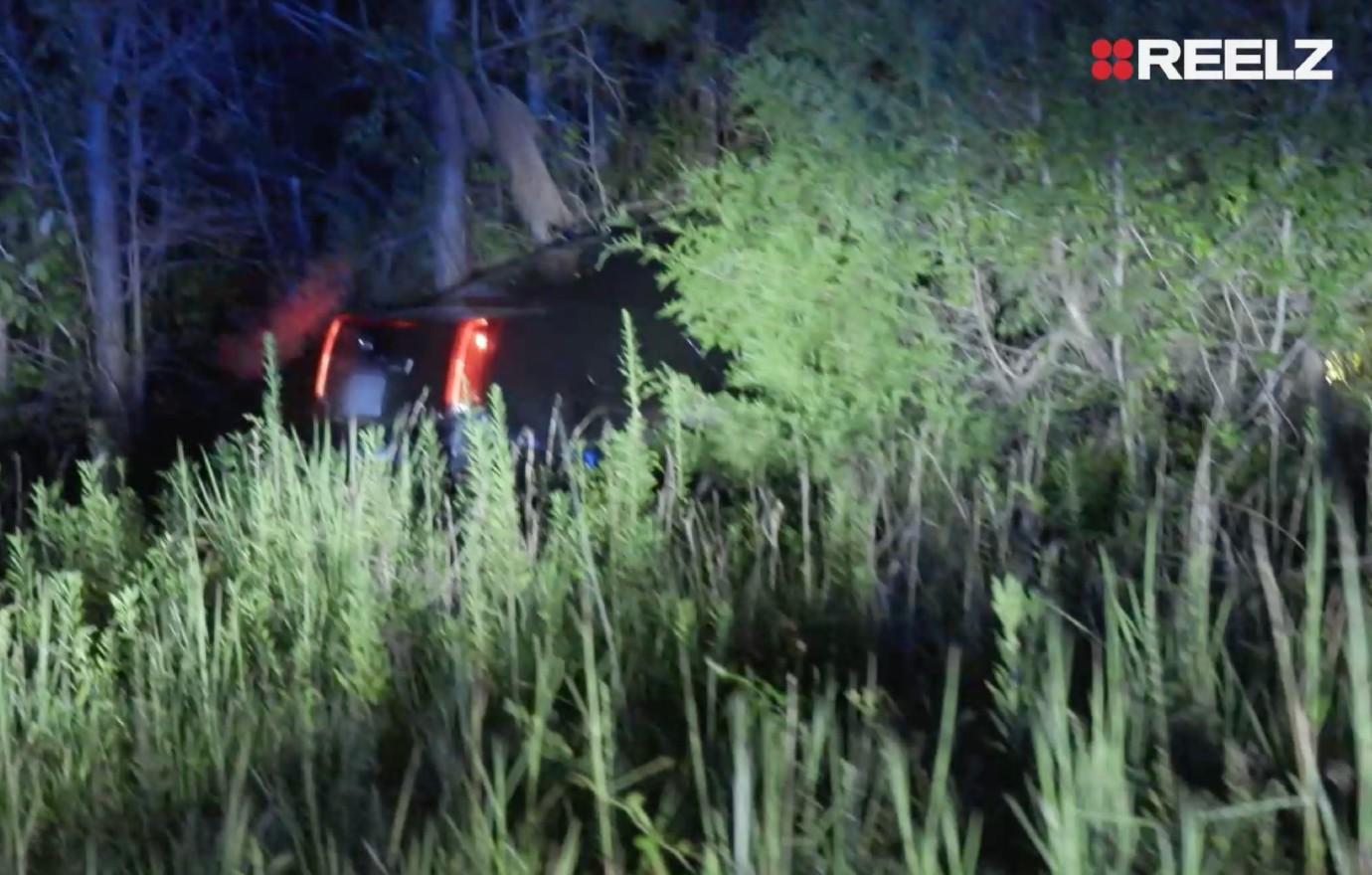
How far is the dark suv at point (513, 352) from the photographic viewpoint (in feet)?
29.9

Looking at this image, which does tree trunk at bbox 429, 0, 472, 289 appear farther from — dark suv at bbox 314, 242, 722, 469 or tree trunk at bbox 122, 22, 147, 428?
dark suv at bbox 314, 242, 722, 469

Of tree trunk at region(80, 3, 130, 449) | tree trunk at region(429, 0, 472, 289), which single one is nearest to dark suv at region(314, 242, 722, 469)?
tree trunk at region(80, 3, 130, 449)

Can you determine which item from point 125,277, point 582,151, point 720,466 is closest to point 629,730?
point 720,466

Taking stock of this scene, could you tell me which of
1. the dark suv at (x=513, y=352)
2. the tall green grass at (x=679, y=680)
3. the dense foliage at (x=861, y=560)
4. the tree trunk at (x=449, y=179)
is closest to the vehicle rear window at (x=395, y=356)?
the dark suv at (x=513, y=352)

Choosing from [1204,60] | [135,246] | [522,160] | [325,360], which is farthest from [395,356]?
[522,160]

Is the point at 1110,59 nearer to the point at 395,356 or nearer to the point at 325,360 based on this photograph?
the point at 395,356

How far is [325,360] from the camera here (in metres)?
9.77

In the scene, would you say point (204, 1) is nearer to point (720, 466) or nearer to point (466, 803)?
point (720, 466)

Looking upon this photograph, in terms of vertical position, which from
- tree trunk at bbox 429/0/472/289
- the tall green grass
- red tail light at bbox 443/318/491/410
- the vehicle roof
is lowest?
the tall green grass

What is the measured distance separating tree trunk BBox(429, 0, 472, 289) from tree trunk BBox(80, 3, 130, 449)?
252 centimetres

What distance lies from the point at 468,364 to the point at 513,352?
9.7 inches

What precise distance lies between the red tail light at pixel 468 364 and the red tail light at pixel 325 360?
2.79 feet

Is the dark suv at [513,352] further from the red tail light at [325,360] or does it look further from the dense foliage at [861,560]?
the dense foliage at [861,560]

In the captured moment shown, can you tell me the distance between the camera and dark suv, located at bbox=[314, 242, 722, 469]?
911cm
